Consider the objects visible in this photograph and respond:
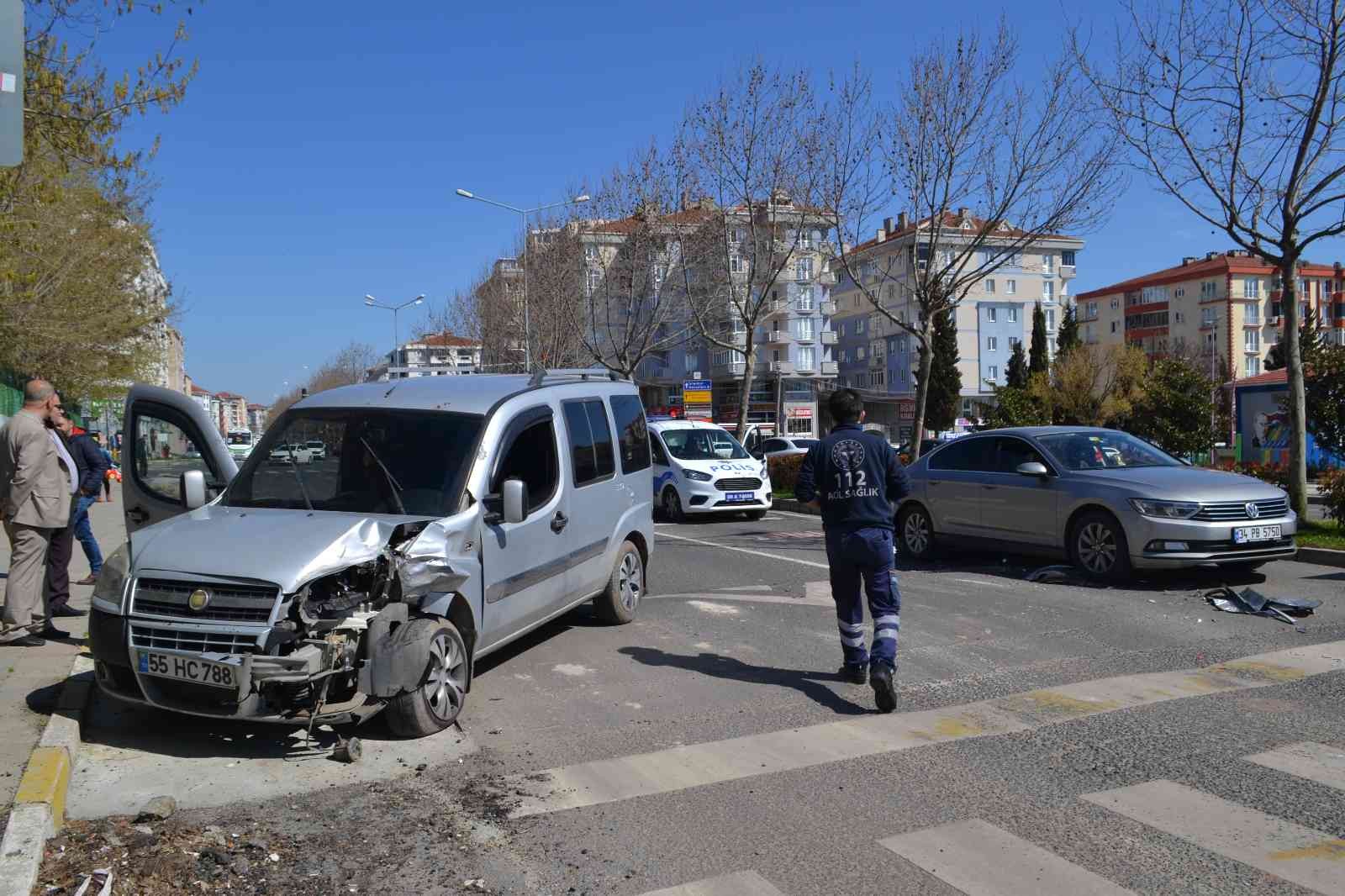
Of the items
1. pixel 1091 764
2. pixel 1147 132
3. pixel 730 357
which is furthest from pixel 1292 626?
pixel 730 357

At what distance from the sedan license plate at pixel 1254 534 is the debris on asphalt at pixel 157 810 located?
9.30 m

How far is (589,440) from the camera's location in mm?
8328

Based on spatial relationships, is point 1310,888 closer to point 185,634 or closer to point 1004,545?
point 185,634

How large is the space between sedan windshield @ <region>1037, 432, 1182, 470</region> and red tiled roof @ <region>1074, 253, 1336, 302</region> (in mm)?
91776

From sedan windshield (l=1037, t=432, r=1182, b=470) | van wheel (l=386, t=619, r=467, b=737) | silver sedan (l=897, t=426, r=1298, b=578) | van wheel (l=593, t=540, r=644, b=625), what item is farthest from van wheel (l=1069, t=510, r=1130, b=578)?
van wheel (l=386, t=619, r=467, b=737)

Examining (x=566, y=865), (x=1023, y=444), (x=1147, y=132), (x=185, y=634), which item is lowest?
(x=566, y=865)

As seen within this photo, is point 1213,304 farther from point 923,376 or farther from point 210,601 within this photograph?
point 210,601

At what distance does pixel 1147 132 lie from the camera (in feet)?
50.5

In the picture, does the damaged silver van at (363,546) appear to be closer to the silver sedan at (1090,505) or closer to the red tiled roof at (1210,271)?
the silver sedan at (1090,505)

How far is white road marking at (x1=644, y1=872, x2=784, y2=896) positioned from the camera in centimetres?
394

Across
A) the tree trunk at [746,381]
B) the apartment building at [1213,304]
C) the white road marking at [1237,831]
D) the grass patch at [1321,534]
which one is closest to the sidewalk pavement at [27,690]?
the white road marking at [1237,831]

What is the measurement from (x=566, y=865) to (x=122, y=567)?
123 inches

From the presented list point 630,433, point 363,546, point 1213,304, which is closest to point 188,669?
point 363,546

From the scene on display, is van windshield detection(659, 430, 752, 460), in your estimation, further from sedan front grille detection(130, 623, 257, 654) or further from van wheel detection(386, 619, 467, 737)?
sedan front grille detection(130, 623, 257, 654)
